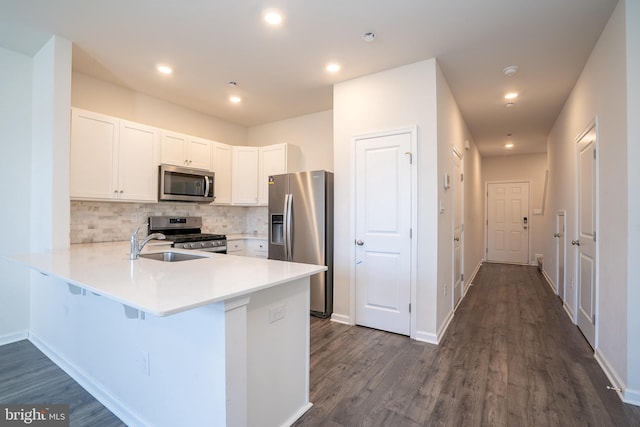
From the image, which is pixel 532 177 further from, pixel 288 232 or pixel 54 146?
pixel 54 146

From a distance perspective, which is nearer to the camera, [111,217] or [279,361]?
[279,361]

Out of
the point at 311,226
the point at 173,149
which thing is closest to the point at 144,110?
the point at 173,149

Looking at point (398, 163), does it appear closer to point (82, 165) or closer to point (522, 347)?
point (522, 347)

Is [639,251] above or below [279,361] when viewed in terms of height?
above

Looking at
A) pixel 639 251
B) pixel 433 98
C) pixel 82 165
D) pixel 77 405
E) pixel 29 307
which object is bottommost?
pixel 77 405

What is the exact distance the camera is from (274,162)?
4535 millimetres

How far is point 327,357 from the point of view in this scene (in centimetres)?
255

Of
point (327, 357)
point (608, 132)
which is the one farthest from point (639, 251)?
point (327, 357)

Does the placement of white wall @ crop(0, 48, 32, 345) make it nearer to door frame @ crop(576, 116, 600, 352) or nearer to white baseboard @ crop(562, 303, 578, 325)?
door frame @ crop(576, 116, 600, 352)

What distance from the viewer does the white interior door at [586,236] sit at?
8.76 ft

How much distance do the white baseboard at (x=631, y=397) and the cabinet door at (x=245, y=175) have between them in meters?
4.24

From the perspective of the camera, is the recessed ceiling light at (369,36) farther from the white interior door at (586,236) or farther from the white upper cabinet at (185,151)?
the white upper cabinet at (185,151)

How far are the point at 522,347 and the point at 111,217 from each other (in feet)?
14.9

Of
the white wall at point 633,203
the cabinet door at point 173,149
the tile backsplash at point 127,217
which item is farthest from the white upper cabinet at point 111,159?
the white wall at point 633,203
